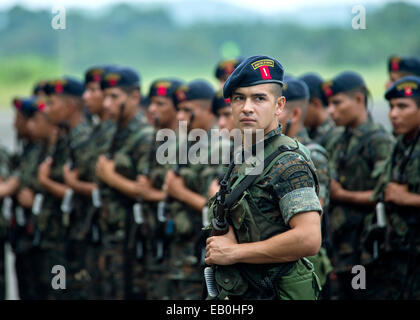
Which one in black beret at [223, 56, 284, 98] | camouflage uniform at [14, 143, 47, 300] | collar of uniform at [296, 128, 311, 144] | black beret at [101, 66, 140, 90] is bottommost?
camouflage uniform at [14, 143, 47, 300]

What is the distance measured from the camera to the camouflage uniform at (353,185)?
620 cm

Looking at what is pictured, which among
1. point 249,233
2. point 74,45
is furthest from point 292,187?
point 74,45

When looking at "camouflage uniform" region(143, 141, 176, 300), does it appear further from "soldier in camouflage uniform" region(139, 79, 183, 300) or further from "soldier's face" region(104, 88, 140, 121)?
"soldier's face" region(104, 88, 140, 121)

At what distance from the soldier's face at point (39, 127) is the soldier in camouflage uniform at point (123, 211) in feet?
5.77

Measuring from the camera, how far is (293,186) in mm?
3238

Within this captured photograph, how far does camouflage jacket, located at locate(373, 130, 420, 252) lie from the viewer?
5.44 meters

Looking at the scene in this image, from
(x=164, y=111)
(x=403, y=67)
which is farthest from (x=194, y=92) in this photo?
(x=403, y=67)

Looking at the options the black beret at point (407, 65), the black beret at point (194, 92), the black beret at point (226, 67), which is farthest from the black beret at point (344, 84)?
the black beret at point (226, 67)

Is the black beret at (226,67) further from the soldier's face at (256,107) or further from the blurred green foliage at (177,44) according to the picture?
the blurred green foliage at (177,44)

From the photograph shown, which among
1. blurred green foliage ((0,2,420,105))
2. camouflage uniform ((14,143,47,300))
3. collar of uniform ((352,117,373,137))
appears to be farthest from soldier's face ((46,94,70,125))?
blurred green foliage ((0,2,420,105))

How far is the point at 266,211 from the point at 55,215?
5.16 metres

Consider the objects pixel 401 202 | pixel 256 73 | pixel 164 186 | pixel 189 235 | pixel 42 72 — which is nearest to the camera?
pixel 256 73

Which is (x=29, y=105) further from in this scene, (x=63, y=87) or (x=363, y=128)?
(x=363, y=128)

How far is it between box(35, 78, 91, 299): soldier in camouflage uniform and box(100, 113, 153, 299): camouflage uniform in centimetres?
66
